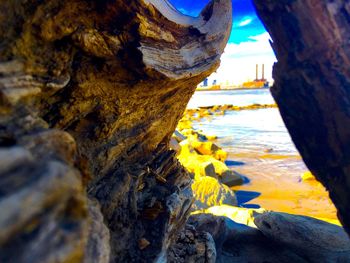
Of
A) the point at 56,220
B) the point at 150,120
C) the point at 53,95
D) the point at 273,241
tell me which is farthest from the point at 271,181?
the point at 56,220

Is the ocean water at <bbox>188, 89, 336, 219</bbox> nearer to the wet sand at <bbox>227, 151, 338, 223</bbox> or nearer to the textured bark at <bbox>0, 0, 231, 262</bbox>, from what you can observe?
the wet sand at <bbox>227, 151, 338, 223</bbox>

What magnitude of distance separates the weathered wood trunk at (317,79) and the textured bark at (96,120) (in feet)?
1.67

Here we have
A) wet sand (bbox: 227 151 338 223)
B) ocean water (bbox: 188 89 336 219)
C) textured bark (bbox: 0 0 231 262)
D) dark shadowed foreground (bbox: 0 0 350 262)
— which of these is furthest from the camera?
ocean water (bbox: 188 89 336 219)

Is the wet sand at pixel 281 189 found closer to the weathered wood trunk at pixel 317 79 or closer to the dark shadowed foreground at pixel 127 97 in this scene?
the weathered wood trunk at pixel 317 79

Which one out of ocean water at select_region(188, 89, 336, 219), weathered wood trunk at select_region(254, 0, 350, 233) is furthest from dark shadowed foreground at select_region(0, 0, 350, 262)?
ocean water at select_region(188, 89, 336, 219)

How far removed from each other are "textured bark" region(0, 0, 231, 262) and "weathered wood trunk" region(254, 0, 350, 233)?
0.51m

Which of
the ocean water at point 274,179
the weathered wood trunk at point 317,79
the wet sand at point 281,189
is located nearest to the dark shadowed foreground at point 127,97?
the weathered wood trunk at point 317,79

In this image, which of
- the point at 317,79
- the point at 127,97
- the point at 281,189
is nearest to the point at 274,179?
the point at 281,189

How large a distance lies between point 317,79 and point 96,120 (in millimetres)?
1243

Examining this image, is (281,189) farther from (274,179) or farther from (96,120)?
(96,120)

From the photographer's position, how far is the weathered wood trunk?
174 centimetres

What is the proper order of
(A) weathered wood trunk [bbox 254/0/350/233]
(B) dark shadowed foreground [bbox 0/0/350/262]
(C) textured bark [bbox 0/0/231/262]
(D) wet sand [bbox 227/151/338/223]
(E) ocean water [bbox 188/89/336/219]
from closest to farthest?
(C) textured bark [bbox 0/0/231/262] → (B) dark shadowed foreground [bbox 0/0/350/262] → (A) weathered wood trunk [bbox 254/0/350/233] → (D) wet sand [bbox 227/151/338/223] → (E) ocean water [bbox 188/89/336/219]

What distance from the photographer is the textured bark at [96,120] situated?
34.5 inches

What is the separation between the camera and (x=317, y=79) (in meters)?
1.81
